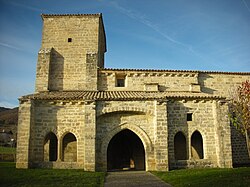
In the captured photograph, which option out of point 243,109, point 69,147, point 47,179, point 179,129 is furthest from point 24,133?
point 243,109

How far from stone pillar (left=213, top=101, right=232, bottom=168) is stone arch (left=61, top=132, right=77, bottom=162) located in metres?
9.05

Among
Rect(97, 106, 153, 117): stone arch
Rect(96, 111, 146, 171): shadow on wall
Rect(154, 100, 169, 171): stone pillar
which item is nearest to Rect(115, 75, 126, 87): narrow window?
Rect(96, 111, 146, 171): shadow on wall

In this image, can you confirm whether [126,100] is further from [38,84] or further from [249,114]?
[249,114]

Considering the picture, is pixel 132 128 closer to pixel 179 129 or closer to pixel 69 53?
pixel 179 129

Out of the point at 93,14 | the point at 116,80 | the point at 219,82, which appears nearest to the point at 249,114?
the point at 219,82

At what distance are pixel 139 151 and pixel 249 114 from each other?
26.1 ft

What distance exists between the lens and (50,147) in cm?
1476

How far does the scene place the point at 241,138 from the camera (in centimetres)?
1669

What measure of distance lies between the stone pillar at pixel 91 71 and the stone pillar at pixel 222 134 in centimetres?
841

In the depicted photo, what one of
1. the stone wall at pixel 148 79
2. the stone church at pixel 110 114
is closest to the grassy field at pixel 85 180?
the stone church at pixel 110 114

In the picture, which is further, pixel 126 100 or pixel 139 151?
pixel 139 151

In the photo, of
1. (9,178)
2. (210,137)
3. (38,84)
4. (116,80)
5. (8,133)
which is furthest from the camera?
(8,133)

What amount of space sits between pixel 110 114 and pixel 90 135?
5.83 ft

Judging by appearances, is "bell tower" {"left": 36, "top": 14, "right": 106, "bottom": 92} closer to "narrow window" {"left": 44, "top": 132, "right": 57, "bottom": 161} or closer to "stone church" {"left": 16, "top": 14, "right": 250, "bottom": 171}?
"stone church" {"left": 16, "top": 14, "right": 250, "bottom": 171}
